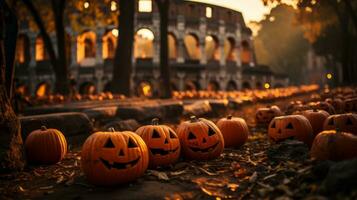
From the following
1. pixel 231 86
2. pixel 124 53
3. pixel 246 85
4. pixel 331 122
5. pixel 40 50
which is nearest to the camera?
pixel 331 122

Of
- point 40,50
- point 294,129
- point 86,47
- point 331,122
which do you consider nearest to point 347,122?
point 331,122

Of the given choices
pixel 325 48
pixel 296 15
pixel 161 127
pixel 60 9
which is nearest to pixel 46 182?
pixel 161 127

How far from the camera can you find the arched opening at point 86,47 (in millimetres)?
35750

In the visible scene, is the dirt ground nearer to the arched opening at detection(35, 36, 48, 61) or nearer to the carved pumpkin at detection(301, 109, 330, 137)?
the carved pumpkin at detection(301, 109, 330, 137)

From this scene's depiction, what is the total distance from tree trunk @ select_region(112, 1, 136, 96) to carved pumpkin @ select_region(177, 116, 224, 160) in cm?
1176

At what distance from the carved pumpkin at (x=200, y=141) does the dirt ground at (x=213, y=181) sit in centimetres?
14

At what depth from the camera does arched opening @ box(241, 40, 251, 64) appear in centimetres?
4266

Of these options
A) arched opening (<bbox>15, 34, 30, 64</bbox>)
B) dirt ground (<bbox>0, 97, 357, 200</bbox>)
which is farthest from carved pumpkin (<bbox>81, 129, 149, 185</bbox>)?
arched opening (<bbox>15, 34, 30, 64</bbox>)

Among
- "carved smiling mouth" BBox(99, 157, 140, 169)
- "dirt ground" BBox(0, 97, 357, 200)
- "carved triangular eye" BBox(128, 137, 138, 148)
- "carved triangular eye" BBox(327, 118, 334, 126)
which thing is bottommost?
"dirt ground" BBox(0, 97, 357, 200)

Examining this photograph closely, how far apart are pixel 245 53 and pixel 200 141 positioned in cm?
3981

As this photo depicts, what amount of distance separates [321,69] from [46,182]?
66.8 meters

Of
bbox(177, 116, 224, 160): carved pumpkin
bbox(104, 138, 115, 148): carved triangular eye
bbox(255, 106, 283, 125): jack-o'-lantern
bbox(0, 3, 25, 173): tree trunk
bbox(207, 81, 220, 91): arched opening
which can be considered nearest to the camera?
bbox(104, 138, 115, 148): carved triangular eye

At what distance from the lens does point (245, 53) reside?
1713 inches

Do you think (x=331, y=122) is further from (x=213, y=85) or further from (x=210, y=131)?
(x=213, y=85)
